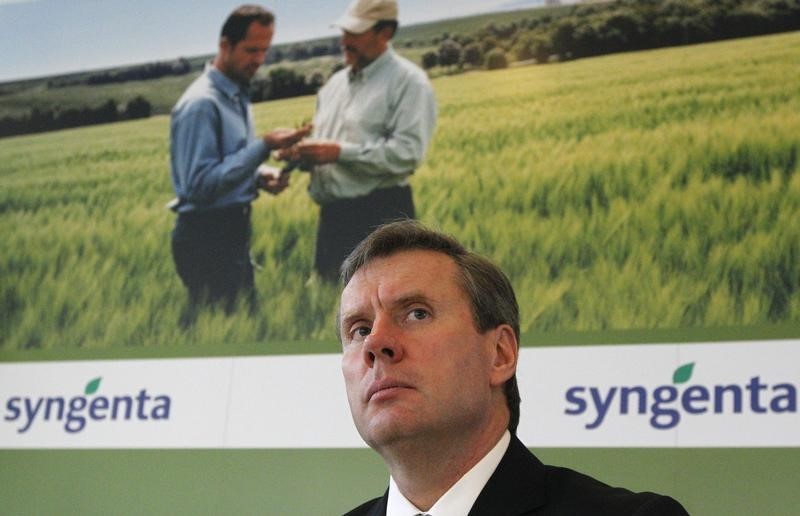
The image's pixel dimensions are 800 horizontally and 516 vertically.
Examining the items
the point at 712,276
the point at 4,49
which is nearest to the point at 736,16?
the point at 712,276

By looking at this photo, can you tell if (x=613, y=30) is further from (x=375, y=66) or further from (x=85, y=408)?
(x=85, y=408)

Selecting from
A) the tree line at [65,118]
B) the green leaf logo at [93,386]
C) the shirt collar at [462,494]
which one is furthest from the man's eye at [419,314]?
the tree line at [65,118]

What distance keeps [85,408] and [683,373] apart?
221 cm

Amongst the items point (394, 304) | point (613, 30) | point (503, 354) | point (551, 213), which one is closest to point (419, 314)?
point (394, 304)

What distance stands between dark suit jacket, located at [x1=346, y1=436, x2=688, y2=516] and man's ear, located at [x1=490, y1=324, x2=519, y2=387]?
113 mm

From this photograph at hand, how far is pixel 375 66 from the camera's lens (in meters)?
4.68

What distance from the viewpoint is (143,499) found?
4.50m

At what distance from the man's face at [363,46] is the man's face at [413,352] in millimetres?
2687

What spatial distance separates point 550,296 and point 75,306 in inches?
76.2

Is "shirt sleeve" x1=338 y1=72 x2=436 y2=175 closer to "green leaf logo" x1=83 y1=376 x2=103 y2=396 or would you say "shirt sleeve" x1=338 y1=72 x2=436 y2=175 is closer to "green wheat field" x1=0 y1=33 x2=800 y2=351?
"green wheat field" x1=0 y1=33 x2=800 y2=351

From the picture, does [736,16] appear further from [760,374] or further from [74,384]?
[74,384]

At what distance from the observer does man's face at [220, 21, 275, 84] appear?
4938 millimetres

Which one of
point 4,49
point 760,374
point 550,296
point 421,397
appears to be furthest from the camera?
point 4,49

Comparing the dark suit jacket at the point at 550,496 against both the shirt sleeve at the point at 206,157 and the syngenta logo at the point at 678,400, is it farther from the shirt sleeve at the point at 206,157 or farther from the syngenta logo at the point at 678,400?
the shirt sleeve at the point at 206,157
